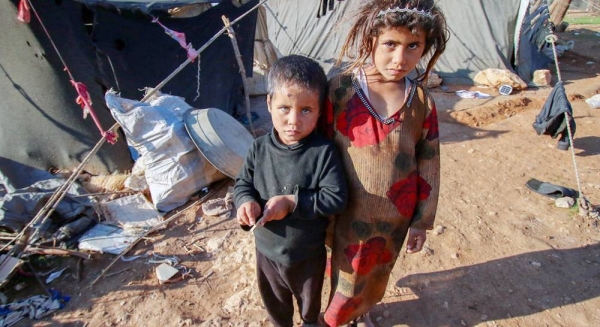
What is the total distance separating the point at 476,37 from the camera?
7621 millimetres

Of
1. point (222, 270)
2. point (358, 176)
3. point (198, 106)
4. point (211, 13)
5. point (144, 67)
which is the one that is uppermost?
point (211, 13)

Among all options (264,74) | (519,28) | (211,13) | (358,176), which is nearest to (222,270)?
(358,176)

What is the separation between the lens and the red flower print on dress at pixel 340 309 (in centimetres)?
169

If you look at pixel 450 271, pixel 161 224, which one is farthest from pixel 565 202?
pixel 161 224

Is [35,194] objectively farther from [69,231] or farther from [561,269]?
[561,269]

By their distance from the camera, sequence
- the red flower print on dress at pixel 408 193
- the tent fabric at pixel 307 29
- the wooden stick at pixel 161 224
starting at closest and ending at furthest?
1. the red flower print on dress at pixel 408 193
2. the wooden stick at pixel 161 224
3. the tent fabric at pixel 307 29

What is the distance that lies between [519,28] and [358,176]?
807 centimetres

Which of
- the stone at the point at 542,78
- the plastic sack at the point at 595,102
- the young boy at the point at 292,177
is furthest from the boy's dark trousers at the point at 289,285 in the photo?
the stone at the point at 542,78

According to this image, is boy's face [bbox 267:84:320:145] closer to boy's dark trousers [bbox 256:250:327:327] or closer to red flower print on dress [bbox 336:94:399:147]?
red flower print on dress [bbox 336:94:399:147]

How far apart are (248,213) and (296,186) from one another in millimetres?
205

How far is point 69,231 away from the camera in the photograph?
2998mm

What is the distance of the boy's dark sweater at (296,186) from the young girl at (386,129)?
0.41 feet

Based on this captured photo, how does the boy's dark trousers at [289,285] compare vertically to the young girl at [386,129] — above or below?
below

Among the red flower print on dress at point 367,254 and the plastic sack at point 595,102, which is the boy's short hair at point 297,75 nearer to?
the red flower print on dress at point 367,254
